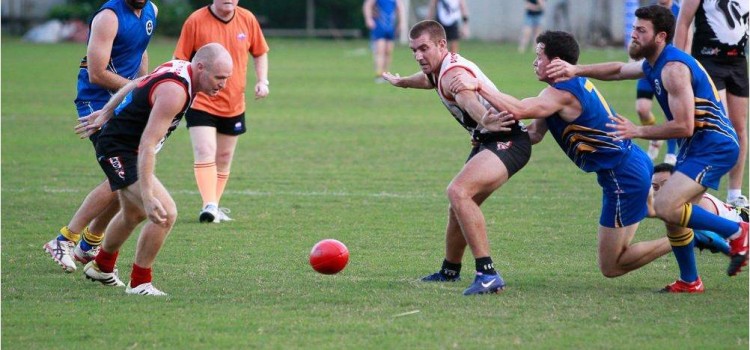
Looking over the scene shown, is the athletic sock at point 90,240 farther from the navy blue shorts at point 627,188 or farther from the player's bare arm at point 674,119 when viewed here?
the player's bare arm at point 674,119

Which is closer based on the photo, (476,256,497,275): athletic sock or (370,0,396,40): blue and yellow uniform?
(476,256,497,275): athletic sock

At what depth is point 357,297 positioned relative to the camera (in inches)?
282

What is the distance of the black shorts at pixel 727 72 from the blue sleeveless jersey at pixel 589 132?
3.37 m

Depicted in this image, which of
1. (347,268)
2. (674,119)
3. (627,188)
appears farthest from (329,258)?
(674,119)

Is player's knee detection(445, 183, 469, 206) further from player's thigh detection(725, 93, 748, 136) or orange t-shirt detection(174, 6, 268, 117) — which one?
player's thigh detection(725, 93, 748, 136)

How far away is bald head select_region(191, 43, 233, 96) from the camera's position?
22.4ft

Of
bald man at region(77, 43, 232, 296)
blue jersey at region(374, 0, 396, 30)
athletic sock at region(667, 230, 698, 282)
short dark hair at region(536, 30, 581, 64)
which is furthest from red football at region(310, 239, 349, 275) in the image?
blue jersey at region(374, 0, 396, 30)

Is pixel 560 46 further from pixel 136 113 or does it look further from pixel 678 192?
pixel 136 113

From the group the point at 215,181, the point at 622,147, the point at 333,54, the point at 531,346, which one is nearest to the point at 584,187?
the point at 215,181

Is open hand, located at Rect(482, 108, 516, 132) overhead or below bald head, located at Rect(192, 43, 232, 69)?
below

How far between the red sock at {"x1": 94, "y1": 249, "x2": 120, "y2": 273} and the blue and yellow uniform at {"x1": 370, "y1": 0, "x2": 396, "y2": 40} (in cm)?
1766

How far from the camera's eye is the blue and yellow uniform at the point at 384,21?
81.4 ft

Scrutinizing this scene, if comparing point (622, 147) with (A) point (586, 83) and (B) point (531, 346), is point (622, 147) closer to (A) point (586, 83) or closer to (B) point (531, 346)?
(A) point (586, 83)

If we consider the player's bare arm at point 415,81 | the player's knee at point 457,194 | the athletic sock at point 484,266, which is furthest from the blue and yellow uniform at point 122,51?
the athletic sock at point 484,266
